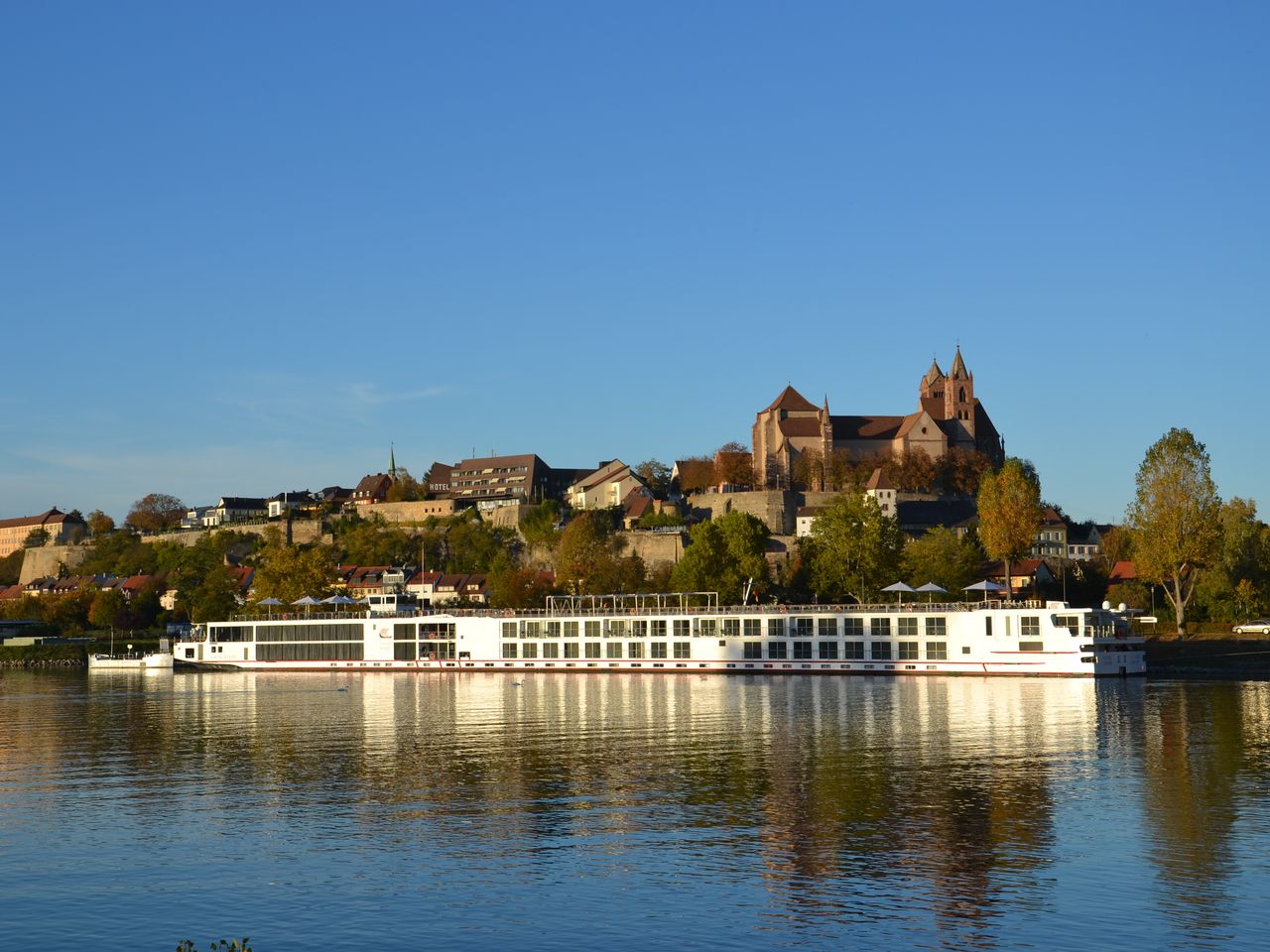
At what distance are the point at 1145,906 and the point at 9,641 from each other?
141 m

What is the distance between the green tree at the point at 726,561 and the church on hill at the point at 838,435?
169 feet

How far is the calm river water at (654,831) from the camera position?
23250 millimetres

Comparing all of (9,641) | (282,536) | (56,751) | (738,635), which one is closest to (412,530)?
(282,536)

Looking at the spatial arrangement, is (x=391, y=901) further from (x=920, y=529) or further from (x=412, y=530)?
(x=412, y=530)

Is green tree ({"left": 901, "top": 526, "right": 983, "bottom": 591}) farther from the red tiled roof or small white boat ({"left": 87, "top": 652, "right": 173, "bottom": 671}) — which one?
small white boat ({"left": 87, "top": 652, "right": 173, "bottom": 671})

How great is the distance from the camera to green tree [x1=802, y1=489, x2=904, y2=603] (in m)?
104

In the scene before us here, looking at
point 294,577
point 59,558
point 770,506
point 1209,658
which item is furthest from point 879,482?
point 59,558

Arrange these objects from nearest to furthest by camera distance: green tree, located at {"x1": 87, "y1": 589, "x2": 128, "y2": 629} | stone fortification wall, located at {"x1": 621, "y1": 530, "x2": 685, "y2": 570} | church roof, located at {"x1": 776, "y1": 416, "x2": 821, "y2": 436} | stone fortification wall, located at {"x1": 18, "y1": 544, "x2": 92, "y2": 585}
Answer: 1. stone fortification wall, located at {"x1": 621, "y1": 530, "x2": 685, "y2": 570}
2. green tree, located at {"x1": 87, "y1": 589, "x2": 128, "y2": 629}
3. church roof, located at {"x1": 776, "y1": 416, "x2": 821, "y2": 436}
4. stone fortification wall, located at {"x1": 18, "y1": 544, "x2": 92, "y2": 585}

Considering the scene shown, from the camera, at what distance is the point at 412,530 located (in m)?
173

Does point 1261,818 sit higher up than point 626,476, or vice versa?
point 626,476

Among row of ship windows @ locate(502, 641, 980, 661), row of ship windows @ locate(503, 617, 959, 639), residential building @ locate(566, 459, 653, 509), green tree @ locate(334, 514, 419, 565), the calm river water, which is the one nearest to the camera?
the calm river water

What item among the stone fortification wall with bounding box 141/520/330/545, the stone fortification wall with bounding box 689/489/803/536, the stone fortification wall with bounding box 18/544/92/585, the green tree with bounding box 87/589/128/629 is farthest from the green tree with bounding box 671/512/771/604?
the stone fortification wall with bounding box 18/544/92/585

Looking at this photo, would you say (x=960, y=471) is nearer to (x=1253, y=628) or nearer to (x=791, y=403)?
(x=791, y=403)

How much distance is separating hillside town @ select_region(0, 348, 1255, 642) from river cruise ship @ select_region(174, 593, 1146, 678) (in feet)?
41.3
